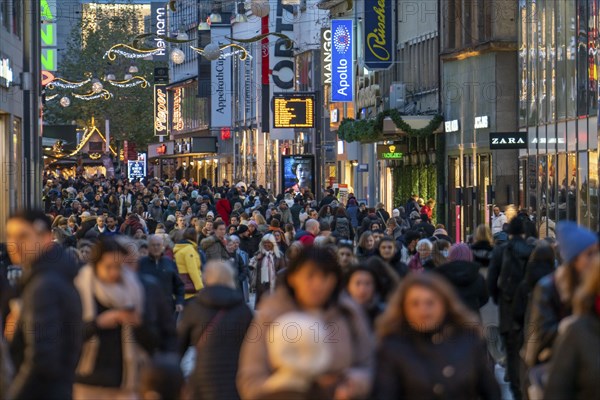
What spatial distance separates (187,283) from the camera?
18.7 m

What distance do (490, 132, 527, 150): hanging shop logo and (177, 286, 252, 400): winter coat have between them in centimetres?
2974

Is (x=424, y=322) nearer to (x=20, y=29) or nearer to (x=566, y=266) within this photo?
(x=566, y=266)

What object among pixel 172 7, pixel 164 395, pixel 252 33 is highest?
pixel 252 33

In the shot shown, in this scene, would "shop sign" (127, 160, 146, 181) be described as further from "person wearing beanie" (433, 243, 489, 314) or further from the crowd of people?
"person wearing beanie" (433, 243, 489, 314)

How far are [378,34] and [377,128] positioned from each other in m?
3.85

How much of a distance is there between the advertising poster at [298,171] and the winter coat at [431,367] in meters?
53.1

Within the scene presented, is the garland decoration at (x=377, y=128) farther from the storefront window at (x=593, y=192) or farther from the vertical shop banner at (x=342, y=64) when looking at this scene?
the storefront window at (x=593, y=192)

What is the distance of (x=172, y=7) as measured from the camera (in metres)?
33.5

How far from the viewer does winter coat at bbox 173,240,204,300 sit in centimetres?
1872

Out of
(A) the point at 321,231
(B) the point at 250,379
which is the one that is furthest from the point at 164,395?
(A) the point at 321,231

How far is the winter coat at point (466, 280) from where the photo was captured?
15.0 meters

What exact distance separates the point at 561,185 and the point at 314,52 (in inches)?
1696

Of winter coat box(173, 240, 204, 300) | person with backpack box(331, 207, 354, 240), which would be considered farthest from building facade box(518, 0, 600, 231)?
winter coat box(173, 240, 204, 300)

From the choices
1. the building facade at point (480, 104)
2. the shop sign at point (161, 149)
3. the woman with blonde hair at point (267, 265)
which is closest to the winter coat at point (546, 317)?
the woman with blonde hair at point (267, 265)
